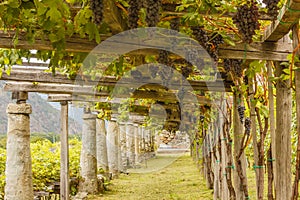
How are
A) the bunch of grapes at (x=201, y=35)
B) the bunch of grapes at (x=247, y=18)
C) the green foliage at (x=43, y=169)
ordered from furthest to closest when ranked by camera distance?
the green foliage at (x=43, y=169) → the bunch of grapes at (x=201, y=35) → the bunch of grapes at (x=247, y=18)

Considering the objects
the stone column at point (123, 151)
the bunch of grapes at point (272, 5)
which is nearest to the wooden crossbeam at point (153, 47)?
the bunch of grapes at point (272, 5)

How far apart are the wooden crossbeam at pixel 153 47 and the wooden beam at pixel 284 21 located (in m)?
0.08

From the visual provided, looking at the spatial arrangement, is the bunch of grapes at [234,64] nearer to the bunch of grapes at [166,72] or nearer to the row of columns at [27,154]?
the bunch of grapes at [166,72]

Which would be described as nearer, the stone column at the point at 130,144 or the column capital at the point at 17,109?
the column capital at the point at 17,109

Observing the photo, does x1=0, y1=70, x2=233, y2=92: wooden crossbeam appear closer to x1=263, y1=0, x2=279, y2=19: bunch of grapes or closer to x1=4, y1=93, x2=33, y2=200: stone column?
x1=4, y1=93, x2=33, y2=200: stone column

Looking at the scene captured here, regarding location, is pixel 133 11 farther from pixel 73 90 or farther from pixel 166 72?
pixel 73 90

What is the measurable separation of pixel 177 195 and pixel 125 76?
15.5 ft

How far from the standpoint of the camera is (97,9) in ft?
5.77

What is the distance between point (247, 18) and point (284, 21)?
0.29 m

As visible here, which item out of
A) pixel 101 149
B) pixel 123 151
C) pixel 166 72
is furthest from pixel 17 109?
pixel 123 151

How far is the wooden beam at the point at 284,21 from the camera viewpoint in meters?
2.30

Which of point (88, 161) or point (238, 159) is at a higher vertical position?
point (238, 159)

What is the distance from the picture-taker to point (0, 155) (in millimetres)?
8125

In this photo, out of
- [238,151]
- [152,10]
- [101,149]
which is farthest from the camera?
[101,149]
